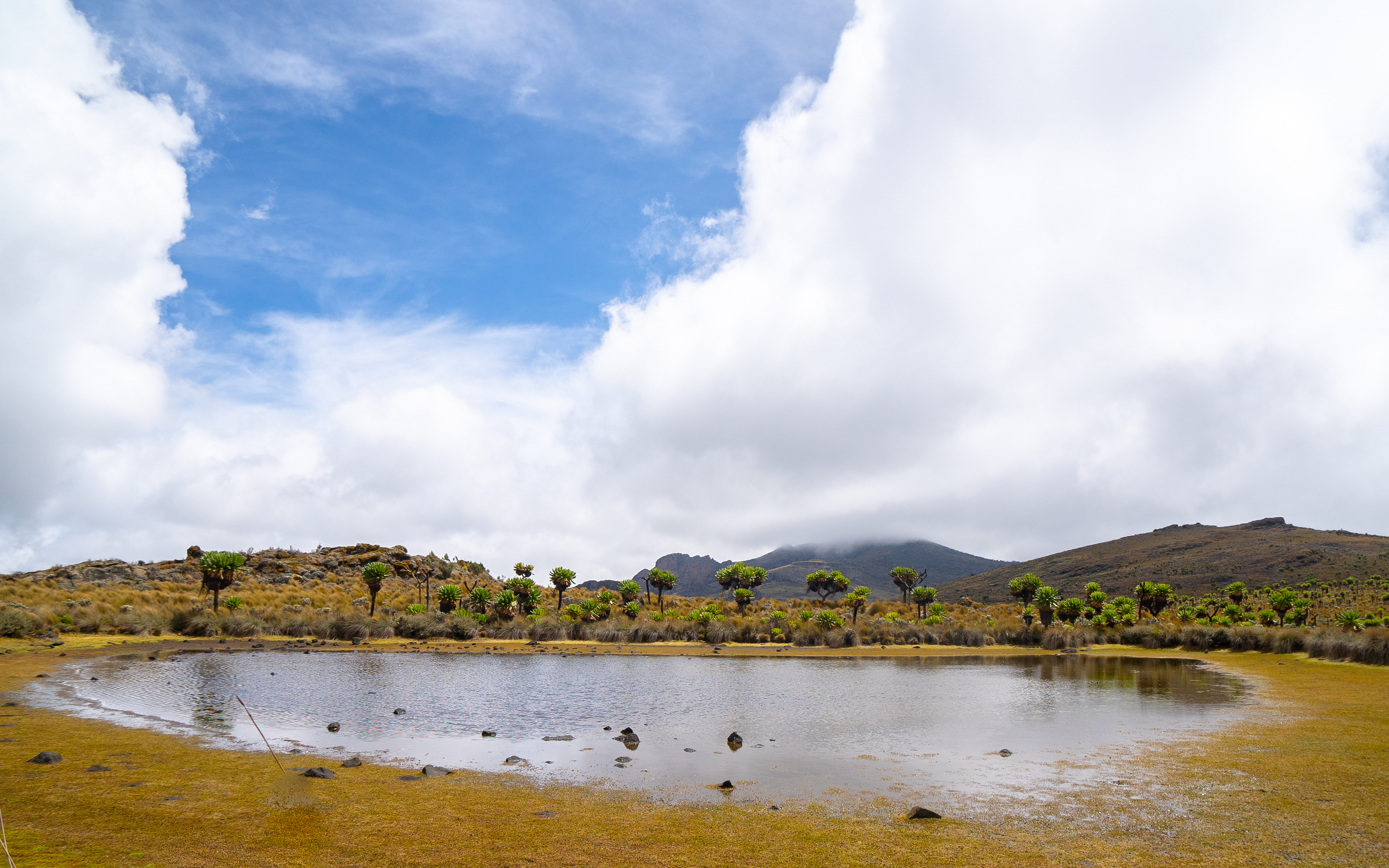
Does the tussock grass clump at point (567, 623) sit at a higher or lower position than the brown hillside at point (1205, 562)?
lower

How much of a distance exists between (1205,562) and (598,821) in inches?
6532

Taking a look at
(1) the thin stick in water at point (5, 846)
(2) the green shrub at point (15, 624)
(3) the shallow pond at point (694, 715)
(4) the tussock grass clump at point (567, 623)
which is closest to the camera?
(1) the thin stick in water at point (5, 846)

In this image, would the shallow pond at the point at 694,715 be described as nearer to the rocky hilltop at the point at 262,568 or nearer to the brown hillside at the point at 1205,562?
the rocky hilltop at the point at 262,568

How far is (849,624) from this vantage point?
62.7 meters

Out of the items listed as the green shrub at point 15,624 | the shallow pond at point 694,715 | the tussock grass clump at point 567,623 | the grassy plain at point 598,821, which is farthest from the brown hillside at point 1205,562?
the green shrub at point 15,624

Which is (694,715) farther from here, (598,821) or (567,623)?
(567,623)

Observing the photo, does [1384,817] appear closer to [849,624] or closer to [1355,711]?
[1355,711]

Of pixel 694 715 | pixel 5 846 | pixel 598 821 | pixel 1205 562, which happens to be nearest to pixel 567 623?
pixel 694 715

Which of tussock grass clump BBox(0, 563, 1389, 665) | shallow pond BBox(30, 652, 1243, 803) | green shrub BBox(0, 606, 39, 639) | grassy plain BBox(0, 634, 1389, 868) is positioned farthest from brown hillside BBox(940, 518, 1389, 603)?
green shrub BBox(0, 606, 39, 639)

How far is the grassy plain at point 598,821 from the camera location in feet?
30.4

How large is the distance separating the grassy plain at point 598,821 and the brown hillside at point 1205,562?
116444 millimetres

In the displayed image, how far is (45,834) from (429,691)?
17.5m

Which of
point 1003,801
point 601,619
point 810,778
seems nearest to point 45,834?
point 810,778

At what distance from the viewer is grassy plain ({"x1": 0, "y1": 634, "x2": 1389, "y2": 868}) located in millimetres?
9266
